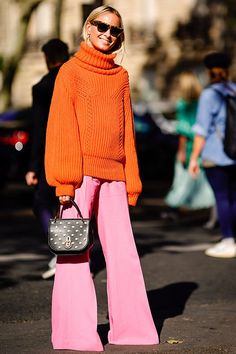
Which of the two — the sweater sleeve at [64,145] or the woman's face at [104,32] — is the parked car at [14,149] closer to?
the woman's face at [104,32]

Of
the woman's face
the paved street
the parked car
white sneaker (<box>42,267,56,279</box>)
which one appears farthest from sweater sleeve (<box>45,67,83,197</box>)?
the parked car

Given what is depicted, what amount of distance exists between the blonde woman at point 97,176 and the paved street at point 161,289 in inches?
7.8

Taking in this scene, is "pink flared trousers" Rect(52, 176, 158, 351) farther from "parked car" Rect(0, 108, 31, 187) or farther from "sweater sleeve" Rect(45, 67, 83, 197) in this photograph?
"parked car" Rect(0, 108, 31, 187)

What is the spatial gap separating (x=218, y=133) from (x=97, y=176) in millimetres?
4625

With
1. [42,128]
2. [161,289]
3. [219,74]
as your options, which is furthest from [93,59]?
[219,74]

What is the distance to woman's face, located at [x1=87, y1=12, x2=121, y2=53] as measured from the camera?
6.51 metres

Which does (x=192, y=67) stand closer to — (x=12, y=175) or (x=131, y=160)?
(x=12, y=175)

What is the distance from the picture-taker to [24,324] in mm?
7531

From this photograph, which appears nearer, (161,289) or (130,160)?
(130,160)

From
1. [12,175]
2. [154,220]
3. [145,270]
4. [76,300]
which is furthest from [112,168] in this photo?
[12,175]

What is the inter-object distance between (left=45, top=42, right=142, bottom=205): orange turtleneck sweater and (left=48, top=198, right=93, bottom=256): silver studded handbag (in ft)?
0.58

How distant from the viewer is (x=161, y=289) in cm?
912

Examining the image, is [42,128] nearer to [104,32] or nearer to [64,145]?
[104,32]

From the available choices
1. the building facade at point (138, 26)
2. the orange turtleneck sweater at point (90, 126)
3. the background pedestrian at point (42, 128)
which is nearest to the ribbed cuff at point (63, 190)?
the orange turtleneck sweater at point (90, 126)
